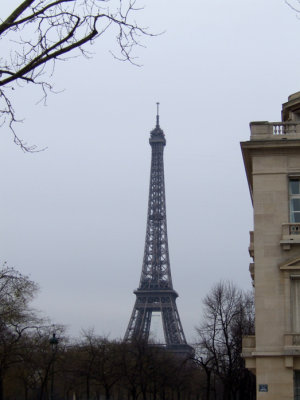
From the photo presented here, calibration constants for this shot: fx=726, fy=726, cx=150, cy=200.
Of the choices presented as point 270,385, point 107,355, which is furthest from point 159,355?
point 270,385

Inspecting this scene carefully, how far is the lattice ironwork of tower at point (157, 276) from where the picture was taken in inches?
5344

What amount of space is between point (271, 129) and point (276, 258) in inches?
244

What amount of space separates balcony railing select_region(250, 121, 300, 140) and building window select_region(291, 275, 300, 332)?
6.85 m

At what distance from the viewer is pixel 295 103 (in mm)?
36469

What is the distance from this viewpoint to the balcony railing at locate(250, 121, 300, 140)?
113 feet

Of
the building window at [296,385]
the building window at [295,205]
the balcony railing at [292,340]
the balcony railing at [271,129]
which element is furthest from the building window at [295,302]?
the balcony railing at [271,129]

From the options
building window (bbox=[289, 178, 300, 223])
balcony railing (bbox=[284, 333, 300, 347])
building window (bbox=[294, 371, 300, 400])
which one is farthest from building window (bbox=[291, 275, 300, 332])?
building window (bbox=[289, 178, 300, 223])

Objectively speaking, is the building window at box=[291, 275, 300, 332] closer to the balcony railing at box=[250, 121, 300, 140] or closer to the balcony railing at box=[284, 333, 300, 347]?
the balcony railing at box=[284, 333, 300, 347]

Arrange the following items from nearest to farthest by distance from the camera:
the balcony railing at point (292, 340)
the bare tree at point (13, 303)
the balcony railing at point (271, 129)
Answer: the balcony railing at point (292, 340), the balcony railing at point (271, 129), the bare tree at point (13, 303)

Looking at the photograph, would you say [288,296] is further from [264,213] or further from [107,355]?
[107,355]

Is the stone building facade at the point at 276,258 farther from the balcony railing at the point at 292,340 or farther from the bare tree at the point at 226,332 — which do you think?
the bare tree at the point at 226,332

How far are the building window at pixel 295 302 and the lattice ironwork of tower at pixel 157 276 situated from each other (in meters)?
95.4

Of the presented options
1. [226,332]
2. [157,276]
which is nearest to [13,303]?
[226,332]

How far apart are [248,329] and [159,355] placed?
19.7 m
